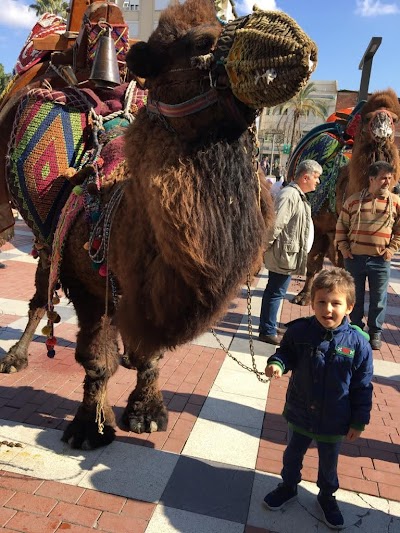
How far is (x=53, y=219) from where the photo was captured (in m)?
2.94

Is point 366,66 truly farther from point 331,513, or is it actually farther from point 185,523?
point 185,523

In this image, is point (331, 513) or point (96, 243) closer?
point (96, 243)

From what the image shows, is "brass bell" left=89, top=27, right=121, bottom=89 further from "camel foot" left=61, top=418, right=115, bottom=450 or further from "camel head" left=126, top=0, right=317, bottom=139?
"camel foot" left=61, top=418, right=115, bottom=450

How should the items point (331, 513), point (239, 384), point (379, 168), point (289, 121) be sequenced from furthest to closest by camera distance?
point (289, 121), point (379, 168), point (239, 384), point (331, 513)

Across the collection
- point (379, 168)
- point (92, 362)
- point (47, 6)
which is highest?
point (47, 6)

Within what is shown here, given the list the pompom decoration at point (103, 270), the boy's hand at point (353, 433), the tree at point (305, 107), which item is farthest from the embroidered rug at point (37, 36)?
the tree at point (305, 107)

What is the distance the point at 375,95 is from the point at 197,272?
480cm

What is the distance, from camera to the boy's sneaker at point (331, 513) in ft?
8.32

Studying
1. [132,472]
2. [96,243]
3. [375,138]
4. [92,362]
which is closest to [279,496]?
[132,472]

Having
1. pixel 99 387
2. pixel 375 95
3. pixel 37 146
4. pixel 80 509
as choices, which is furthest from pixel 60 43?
pixel 375 95

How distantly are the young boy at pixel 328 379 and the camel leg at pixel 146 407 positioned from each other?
3.22ft

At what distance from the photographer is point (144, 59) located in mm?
1808

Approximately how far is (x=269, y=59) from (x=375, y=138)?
4.18m

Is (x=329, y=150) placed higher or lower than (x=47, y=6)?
lower
